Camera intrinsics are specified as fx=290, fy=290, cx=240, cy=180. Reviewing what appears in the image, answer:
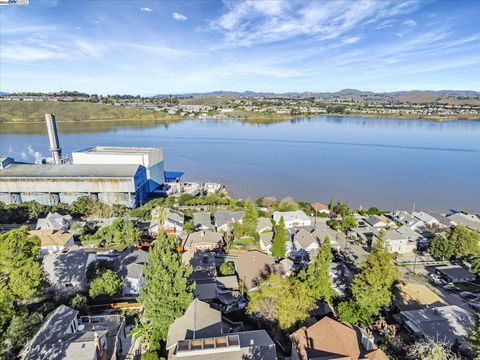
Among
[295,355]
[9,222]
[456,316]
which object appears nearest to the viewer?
[295,355]

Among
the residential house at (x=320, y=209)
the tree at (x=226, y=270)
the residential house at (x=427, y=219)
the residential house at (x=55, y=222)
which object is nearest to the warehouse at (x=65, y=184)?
the residential house at (x=55, y=222)

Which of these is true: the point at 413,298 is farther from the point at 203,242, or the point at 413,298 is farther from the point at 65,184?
the point at 65,184

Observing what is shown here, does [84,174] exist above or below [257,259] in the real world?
above

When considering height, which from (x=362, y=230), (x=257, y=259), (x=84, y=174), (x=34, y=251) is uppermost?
(x=34, y=251)

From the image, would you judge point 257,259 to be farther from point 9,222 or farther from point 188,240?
point 9,222

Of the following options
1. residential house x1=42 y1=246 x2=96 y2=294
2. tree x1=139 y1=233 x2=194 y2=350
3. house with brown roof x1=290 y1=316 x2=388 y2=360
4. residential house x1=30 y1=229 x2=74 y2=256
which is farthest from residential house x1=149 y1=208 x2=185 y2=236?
house with brown roof x1=290 y1=316 x2=388 y2=360

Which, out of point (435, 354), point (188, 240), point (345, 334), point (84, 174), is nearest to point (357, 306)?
point (345, 334)
